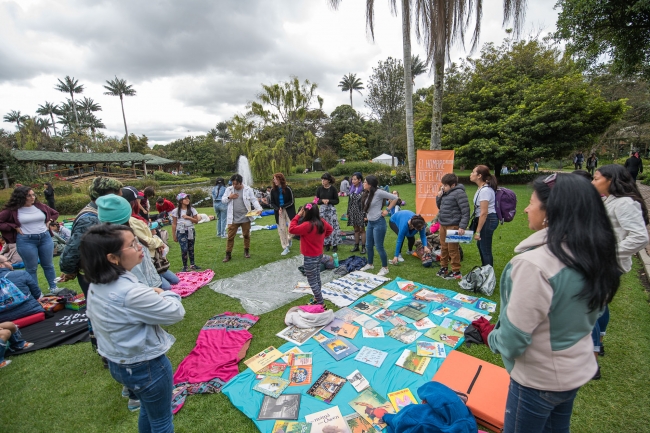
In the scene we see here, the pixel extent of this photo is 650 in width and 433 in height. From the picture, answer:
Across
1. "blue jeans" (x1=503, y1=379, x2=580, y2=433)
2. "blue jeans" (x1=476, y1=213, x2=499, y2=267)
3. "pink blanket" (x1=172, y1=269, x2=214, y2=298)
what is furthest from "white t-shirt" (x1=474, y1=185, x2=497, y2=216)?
"pink blanket" (x1=172, y1=269, x2=214, y2=298)

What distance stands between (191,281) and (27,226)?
266 centimetres

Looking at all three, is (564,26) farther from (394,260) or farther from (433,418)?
(433,418)

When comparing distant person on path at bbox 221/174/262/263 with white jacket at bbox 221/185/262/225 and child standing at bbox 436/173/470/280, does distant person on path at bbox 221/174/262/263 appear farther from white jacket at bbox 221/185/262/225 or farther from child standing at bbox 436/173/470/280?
child standing at bbox 436/173/470/280

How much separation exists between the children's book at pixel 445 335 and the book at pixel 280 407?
5.74 feet

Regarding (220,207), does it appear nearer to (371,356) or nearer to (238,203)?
(238,203)

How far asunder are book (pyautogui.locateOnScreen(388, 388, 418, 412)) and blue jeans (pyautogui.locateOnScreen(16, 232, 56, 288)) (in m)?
5.97

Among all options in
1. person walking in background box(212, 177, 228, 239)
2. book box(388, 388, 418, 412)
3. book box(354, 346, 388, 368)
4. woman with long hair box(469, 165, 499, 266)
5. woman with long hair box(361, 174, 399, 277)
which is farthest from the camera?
person walking in background box(212, 177, 228, 239)

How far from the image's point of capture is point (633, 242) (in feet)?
7.76

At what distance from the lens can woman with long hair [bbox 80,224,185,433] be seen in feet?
5.19

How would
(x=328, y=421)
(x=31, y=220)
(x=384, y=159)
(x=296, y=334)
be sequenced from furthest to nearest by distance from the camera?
(x=384, y=159)
(x=31, y=220)
(x=296, y=334)
(x=328, y=421)

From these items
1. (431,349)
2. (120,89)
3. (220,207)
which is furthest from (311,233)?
(120,89)

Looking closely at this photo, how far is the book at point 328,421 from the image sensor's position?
2293mm

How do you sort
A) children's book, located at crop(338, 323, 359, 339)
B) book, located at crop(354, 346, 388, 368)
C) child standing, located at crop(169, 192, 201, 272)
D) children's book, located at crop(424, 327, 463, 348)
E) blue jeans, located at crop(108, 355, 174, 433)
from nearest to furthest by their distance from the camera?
blue jeans, located at crop(108, 355, 174, 433)
book, located at crop(354, 346, 388, 368)
children's book, located at crop(424, 327, 463, 348)
children's book, located at crop(338, 323, 359, 339)
child standing, located at crop(169, 192, 201, 272)

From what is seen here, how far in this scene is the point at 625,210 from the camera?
96.0 inches
